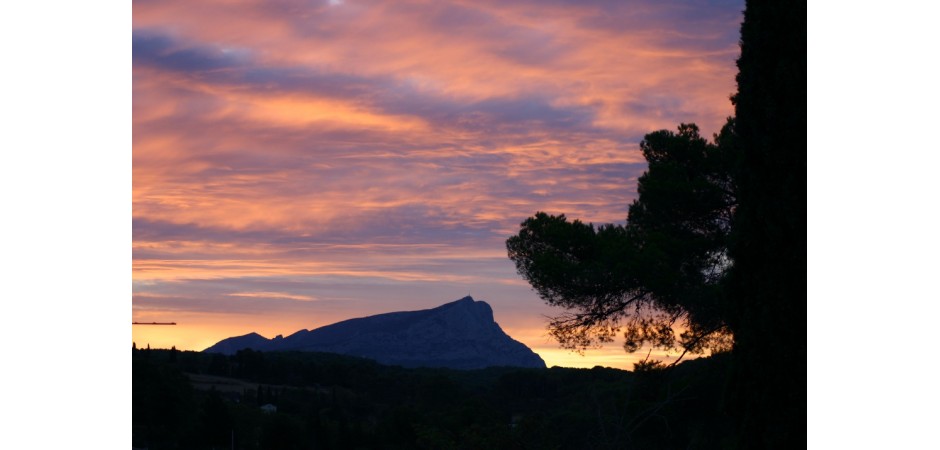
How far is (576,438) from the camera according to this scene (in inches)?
666

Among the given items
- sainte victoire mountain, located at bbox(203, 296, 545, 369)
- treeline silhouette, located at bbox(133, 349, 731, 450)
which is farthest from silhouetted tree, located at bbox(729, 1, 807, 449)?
sainte victoire mountain, located at bbox(203, 296, 545, 369)

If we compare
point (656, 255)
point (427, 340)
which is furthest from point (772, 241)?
point (427, 340)

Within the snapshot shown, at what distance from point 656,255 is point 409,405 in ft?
85.8

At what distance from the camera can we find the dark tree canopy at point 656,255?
17.1 m

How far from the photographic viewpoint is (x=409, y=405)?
1614 inches

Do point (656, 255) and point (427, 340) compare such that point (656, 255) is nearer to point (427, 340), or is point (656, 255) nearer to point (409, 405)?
point (409, 405)
